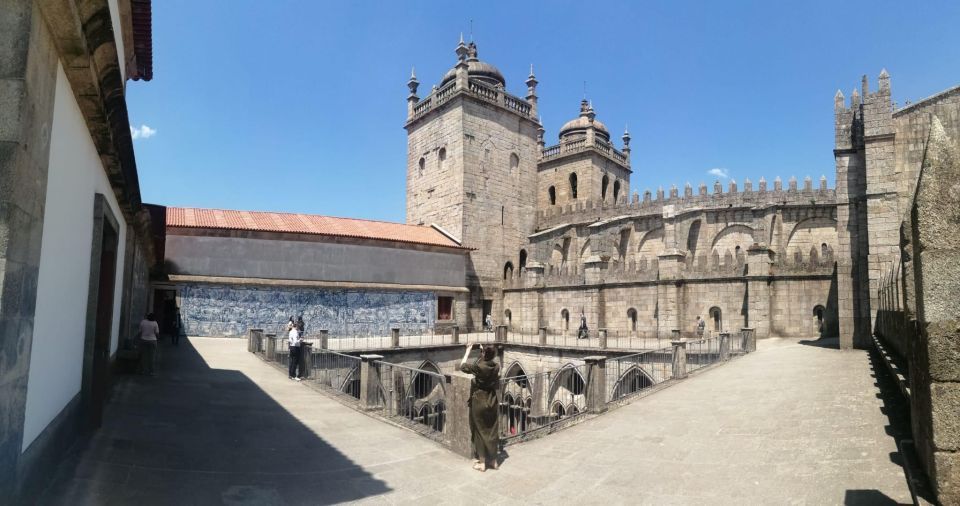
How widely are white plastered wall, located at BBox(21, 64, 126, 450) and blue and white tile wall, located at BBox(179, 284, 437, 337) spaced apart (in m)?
18.6

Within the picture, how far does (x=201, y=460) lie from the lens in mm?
5988

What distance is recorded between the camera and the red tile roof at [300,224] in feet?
78.8

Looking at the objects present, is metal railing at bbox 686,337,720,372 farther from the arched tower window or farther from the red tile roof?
the red tile roof

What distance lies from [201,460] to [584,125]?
4186 cm

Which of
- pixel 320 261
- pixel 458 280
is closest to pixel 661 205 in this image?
pixel 458 280

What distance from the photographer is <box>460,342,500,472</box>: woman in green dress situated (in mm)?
6492

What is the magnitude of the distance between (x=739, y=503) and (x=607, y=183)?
125ft

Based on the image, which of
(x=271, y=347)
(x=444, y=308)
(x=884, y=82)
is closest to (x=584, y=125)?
(x=444, y=308)

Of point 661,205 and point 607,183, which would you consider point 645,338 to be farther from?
point 607,183

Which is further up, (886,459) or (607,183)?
(607,183)

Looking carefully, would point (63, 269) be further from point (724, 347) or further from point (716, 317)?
point (716, 317)

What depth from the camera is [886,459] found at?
18.4 ft

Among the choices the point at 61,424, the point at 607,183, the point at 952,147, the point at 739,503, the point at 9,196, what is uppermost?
the point at 607,183

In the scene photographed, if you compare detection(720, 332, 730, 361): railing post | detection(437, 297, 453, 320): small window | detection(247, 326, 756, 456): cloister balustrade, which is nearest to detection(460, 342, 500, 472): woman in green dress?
detection(247, 326, 756, 456): cloister balustrade
